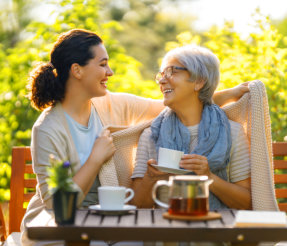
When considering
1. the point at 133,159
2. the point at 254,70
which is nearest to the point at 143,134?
the point at 133,159

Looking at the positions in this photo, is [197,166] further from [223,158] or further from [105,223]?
[105,223]

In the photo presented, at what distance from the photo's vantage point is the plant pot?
2355 mm

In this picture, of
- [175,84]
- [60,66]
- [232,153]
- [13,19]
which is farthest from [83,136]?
[13,19]

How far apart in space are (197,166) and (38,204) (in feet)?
3.31

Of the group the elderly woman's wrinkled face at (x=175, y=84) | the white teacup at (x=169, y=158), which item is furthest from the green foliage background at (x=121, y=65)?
the white teacup at (x=169, y=158)

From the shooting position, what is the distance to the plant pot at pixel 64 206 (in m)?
2.36

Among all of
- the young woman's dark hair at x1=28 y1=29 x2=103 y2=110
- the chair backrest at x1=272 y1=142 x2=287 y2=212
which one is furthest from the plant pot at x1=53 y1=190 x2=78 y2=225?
the chair backrest at x1=272 y1=142 x2=287 y2=212

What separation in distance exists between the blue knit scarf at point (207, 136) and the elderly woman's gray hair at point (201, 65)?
117mm

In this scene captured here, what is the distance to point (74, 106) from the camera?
3.41m

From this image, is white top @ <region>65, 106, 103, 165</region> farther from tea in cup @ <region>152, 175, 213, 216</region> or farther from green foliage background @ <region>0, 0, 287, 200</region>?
green foliage background @ <region>0, 0, 287, 200</region>

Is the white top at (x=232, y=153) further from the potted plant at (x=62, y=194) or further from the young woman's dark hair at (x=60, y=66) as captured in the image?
the potted plant at (x=62, y=194)

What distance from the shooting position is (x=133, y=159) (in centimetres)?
353

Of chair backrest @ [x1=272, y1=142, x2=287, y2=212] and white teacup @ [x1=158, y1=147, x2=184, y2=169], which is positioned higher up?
white teacup @ [x1=158, y1=147, x2=184, y2=169]

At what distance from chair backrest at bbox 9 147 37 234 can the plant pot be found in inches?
58.0
